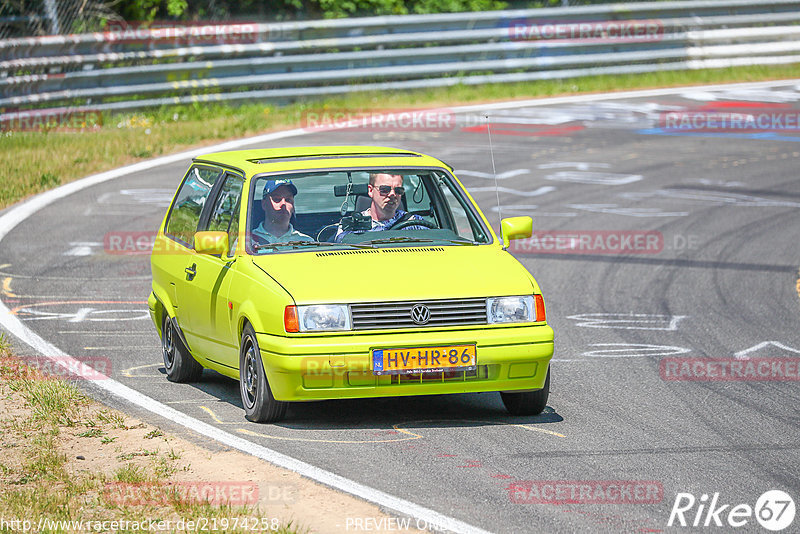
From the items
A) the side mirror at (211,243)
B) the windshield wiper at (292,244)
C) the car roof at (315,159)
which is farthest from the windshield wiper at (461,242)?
the side mirror at (211,243)

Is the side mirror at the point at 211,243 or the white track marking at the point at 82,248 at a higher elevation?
the side mirror at the point at 211,243

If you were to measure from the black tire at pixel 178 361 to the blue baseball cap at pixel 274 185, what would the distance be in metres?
1.27

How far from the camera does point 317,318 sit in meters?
7.20

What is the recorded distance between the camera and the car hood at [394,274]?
7.29 m

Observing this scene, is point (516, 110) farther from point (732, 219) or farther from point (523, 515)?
point (523, 515)

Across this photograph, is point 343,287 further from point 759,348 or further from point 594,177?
point 594,177

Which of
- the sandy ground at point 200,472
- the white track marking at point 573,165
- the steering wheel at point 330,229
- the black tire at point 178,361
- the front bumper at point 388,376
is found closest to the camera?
the sandy ground at point 200,472

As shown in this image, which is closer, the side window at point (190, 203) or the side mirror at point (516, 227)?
the side mirror at point (516, 227)

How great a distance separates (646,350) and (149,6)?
19989 mm

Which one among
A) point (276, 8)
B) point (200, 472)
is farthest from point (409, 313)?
point (276, 8)

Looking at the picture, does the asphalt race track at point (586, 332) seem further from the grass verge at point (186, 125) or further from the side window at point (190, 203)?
the grass verge at point (186, 125)

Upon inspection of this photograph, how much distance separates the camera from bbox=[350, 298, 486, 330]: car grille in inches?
284

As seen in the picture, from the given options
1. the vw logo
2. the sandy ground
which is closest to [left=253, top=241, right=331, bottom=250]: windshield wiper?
the vw logo

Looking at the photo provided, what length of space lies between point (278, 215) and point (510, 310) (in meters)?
1.77
